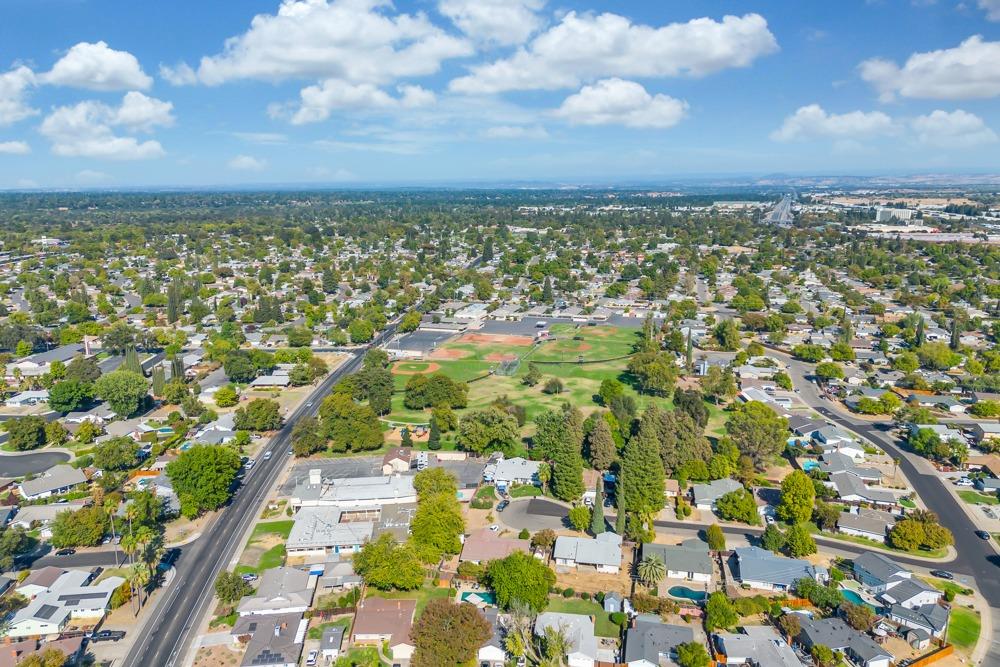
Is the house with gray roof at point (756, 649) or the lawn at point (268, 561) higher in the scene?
the house with gray roof at point (756, 649)

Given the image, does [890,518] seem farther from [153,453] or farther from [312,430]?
[153,453]

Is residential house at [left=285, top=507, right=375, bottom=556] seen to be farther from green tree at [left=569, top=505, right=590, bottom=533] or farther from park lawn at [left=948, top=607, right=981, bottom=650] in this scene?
park lawn at [left=948, top=607, right=981, bottom=650]

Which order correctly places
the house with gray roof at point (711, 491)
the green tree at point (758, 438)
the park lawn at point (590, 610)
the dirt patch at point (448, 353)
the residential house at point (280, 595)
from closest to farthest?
the park lawn at point (590, 610) < the residential house at point (280, 595) < the house with gray roof at point (711, 491) < the green tree at point (758, 438) < the dirt patch at point (448, 353)

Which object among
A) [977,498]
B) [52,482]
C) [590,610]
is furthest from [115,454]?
[977,498]


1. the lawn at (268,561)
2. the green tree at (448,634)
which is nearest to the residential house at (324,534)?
the lawn at (268,561)

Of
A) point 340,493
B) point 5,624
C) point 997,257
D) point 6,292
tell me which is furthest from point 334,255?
point 997,257

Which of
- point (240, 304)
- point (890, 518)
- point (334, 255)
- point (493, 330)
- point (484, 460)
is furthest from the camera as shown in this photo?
point (334, 255)

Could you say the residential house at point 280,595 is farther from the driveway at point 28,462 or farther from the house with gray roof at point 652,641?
the driveway at point 28,462

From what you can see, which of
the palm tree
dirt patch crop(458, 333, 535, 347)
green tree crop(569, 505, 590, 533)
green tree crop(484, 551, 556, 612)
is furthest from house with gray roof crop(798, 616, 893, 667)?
dirt patch crop(458, 333, 535, 347)
